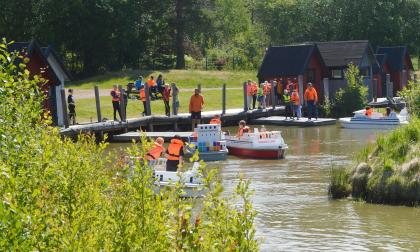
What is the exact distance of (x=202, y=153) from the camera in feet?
105

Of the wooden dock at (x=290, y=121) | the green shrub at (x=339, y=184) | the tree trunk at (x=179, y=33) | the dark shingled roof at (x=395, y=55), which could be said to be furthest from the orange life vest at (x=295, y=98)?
the tree trunk at (x=179, y=33)

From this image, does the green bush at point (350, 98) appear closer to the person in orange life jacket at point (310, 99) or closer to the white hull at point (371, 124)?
the person in orange life jacket at point (310, 99)

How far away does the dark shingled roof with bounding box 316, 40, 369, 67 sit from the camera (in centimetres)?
5419

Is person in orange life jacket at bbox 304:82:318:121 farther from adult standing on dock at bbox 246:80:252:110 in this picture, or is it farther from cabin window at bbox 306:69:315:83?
cabin window at bbox 306:69:315:83

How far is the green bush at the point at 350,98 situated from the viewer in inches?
1944

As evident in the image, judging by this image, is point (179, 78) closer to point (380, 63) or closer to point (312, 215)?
point (380, 63)

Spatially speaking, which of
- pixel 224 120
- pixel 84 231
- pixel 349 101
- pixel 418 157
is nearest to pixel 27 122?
pixel 84 231

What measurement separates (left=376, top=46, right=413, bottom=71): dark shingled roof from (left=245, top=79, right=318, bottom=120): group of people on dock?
12823mm

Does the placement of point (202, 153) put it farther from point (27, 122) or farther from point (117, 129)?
point (27, 122)

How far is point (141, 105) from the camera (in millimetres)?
48625

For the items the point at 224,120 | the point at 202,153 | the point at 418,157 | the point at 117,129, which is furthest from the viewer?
the point at 224,120

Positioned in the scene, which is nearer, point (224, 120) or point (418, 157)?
point (418, 157)

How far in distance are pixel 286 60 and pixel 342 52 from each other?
15.2 ft

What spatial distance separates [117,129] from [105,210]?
29753 millimetres
